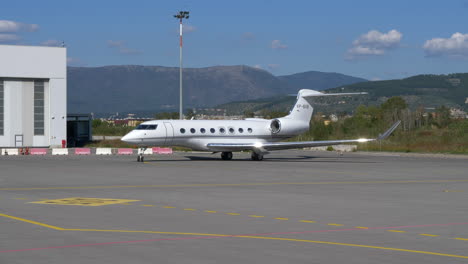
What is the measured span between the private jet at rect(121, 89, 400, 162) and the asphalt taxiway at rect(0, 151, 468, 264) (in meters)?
14.4

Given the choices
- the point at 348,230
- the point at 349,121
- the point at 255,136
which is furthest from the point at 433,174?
the point at 349,121

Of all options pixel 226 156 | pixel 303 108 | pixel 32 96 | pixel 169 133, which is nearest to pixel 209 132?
pixel 226 156

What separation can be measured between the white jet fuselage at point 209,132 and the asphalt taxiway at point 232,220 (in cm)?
1434

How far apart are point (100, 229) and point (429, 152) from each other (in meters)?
49.1

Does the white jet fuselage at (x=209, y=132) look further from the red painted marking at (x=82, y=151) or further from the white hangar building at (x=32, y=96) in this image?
the white hangar building at (x=32, y=96)

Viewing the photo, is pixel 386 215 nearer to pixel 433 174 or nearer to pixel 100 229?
pixel 100 229

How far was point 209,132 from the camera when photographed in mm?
48844

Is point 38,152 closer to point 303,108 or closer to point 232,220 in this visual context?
point 303,108

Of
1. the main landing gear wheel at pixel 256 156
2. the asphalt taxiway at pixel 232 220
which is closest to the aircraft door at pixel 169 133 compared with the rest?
the main landing gear wheel at pixel 256 156

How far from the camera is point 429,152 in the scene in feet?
200

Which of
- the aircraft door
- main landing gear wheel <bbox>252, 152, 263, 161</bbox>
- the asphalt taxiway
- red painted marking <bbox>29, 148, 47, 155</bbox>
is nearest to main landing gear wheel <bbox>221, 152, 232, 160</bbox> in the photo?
main landing gear wheel <bbox>252, 152, 263, 161</bbox>

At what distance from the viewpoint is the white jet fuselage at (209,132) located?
45906mm

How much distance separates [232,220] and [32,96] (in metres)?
67.9

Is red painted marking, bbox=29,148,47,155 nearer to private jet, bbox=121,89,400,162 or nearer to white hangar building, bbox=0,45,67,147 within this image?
private jet, bbox=121,89,400,162
